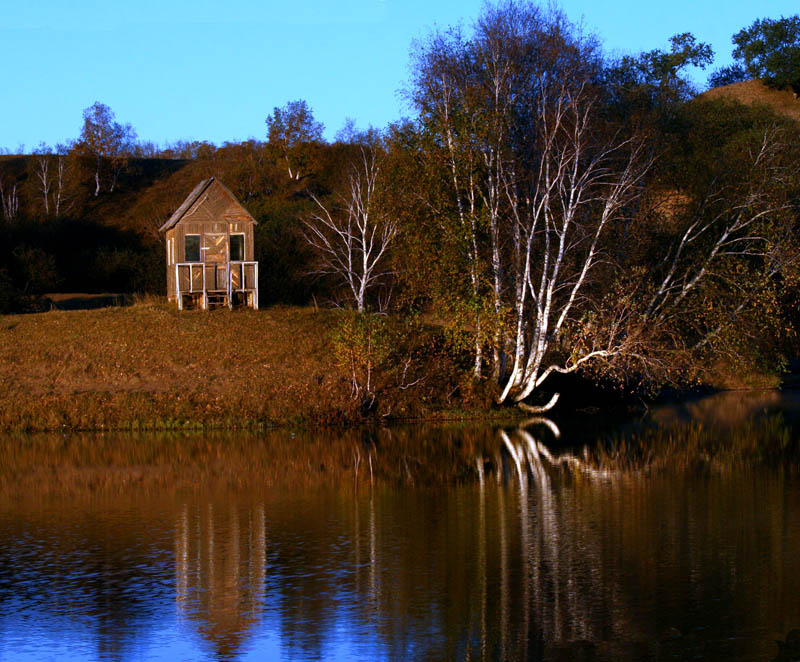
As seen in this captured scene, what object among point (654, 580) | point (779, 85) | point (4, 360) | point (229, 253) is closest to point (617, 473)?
point (654, 580)

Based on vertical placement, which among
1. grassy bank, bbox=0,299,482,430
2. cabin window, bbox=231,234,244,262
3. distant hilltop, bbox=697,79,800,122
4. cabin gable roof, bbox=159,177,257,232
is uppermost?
distant hilltop, bbox=697,79,800,122

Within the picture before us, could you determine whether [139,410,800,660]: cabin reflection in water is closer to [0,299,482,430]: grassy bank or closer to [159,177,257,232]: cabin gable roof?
[0,299,482,430]: grassy bank

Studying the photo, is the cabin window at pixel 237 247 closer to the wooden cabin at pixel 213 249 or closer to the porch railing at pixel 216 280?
the wooden cabin at pixel 213 249

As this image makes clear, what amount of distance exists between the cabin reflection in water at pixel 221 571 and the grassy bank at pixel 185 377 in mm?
13973

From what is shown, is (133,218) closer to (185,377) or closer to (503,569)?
(185,377)

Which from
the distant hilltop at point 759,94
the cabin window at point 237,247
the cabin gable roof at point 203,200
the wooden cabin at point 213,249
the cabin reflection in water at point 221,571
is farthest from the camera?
the distant hilltop at point 759,94

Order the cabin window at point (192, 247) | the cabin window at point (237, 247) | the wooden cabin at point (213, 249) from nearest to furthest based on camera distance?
the wooden cabin at point (213, 249) → the cabin window at point (192, 247) → the cabin window at point (237, 247)

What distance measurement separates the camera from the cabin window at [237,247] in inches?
1863

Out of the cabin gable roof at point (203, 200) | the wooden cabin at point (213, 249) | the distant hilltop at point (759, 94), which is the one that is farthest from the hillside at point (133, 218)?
the distant hilltop at point (759, 94)

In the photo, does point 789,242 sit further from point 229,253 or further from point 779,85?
point 779,85

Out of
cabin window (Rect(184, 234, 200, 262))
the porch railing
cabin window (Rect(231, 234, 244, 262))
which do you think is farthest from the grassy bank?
cabin window (Rect(231, 234, 244, 262))

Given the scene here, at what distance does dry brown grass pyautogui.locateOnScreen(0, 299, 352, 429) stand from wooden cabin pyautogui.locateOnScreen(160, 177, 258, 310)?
3.48 metres

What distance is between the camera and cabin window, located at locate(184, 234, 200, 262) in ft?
154

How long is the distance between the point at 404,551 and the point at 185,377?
21.4 m
